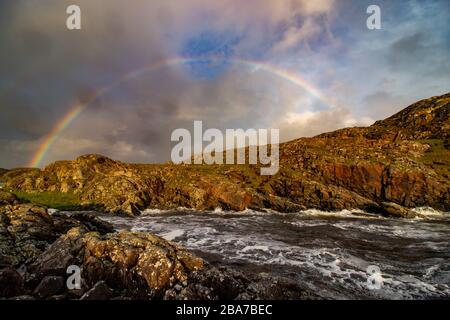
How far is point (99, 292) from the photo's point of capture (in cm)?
1562

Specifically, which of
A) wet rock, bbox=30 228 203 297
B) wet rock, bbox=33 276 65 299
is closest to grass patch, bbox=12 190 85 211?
wet rock, bbox=30 228 203 297

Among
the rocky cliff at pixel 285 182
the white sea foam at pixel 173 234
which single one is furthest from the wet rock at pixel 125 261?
the rocky cliff at pixel 285 182

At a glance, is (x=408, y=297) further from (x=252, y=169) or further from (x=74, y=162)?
(x=74, y=162)

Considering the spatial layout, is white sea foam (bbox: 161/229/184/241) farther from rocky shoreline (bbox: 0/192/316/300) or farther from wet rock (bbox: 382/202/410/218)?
wet rock (bbox: 382/202/410/218)

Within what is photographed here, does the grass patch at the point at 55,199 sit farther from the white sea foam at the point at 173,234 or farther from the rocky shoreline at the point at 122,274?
the rocky shoreline at the point at 122,274

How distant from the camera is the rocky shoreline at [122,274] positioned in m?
15.7

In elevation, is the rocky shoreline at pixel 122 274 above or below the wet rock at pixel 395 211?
above

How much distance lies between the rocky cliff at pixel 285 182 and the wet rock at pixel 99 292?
51376 mm

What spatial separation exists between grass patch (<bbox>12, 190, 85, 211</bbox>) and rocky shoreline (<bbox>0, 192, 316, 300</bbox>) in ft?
150

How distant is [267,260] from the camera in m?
27.2

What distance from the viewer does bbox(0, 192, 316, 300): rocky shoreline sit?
1568 centimetres

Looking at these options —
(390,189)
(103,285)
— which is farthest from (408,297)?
(390,189)

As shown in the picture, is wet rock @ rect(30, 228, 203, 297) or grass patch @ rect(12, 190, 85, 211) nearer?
wet rock @ rect(30, 228, 203, 297)

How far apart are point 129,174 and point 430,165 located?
87.8 m
